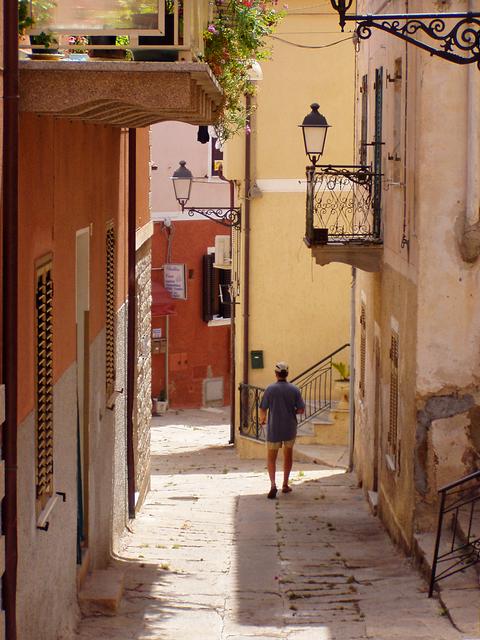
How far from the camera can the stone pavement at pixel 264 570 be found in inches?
362

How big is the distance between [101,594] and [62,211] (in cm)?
315

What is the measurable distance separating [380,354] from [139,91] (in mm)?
8466

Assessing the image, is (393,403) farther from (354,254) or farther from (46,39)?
(46,39)

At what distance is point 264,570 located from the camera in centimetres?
1173

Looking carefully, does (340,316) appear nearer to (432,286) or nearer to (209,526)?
(209,526)

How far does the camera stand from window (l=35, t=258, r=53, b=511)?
25.4 feet

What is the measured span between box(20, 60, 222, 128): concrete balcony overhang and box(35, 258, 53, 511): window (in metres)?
1.25

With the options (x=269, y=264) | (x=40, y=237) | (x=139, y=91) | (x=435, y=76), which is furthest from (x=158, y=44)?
(x=269, y=264)

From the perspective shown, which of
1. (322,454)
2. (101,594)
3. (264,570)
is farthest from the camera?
(322,454)

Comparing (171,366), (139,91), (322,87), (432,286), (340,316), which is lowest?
(171,366)

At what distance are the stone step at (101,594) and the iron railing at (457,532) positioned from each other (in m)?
2.47

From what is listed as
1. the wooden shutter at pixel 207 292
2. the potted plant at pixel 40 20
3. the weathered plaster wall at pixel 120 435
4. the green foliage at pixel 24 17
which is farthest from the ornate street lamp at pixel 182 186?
the green foliage at pixel 24 17

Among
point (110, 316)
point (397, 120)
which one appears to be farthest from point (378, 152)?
point (110, 316)

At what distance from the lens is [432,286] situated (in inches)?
431
